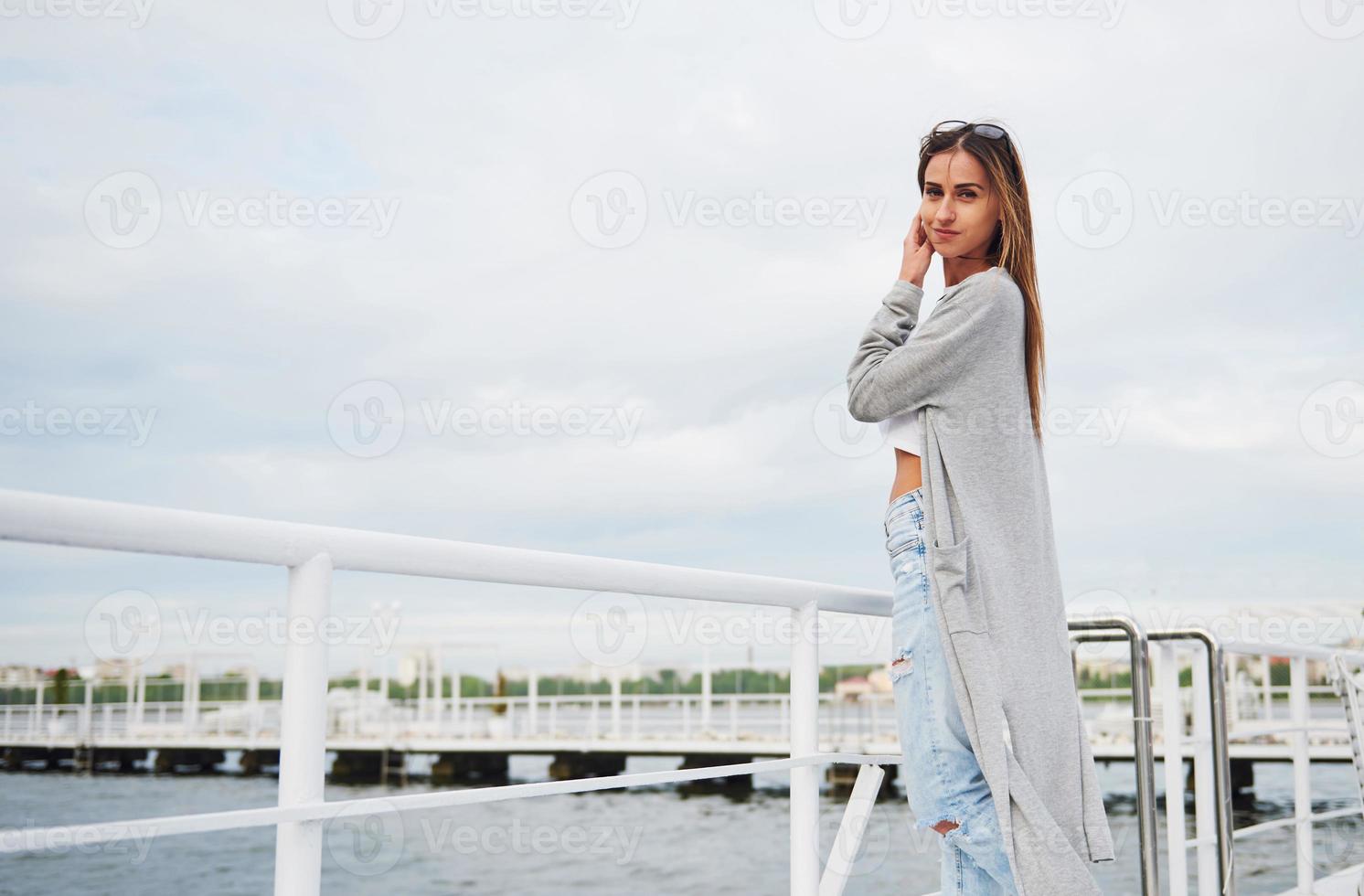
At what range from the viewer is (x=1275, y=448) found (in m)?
16.7

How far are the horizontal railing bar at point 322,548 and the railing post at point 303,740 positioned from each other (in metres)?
0.04

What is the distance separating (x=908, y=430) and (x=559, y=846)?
28.7 meters

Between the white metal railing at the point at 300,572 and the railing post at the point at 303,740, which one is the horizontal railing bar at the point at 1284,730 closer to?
the white metal railing at the point at 300,572

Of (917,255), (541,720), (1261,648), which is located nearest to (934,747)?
(917,255)

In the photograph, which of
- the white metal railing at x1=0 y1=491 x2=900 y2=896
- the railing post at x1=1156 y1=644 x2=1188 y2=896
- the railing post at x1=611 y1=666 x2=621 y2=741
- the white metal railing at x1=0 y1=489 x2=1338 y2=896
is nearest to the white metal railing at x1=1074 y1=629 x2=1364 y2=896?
the railing post at x1=1156 y1=644 x2=1188 y2=896

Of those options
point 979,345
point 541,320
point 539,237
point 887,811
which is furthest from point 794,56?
point 979,345

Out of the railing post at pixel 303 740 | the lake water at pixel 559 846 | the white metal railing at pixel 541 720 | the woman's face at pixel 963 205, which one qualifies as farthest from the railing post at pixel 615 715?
the railing post at pixel 303 740

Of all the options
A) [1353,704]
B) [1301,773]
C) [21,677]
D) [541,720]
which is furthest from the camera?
[21,677]

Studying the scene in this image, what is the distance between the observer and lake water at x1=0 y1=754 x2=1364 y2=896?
21891 millimetres

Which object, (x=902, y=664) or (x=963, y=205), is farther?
(x=963, y=205)

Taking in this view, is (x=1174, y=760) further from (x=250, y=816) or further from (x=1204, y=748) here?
(x=250, y=816)

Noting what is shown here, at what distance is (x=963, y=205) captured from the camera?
161 cm

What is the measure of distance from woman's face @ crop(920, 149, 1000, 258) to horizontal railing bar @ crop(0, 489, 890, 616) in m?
0.58

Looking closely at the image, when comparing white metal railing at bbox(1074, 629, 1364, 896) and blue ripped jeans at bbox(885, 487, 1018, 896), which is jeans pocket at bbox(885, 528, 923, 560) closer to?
blue ripped jeans at bbox(885, 487, 1018, 896)
